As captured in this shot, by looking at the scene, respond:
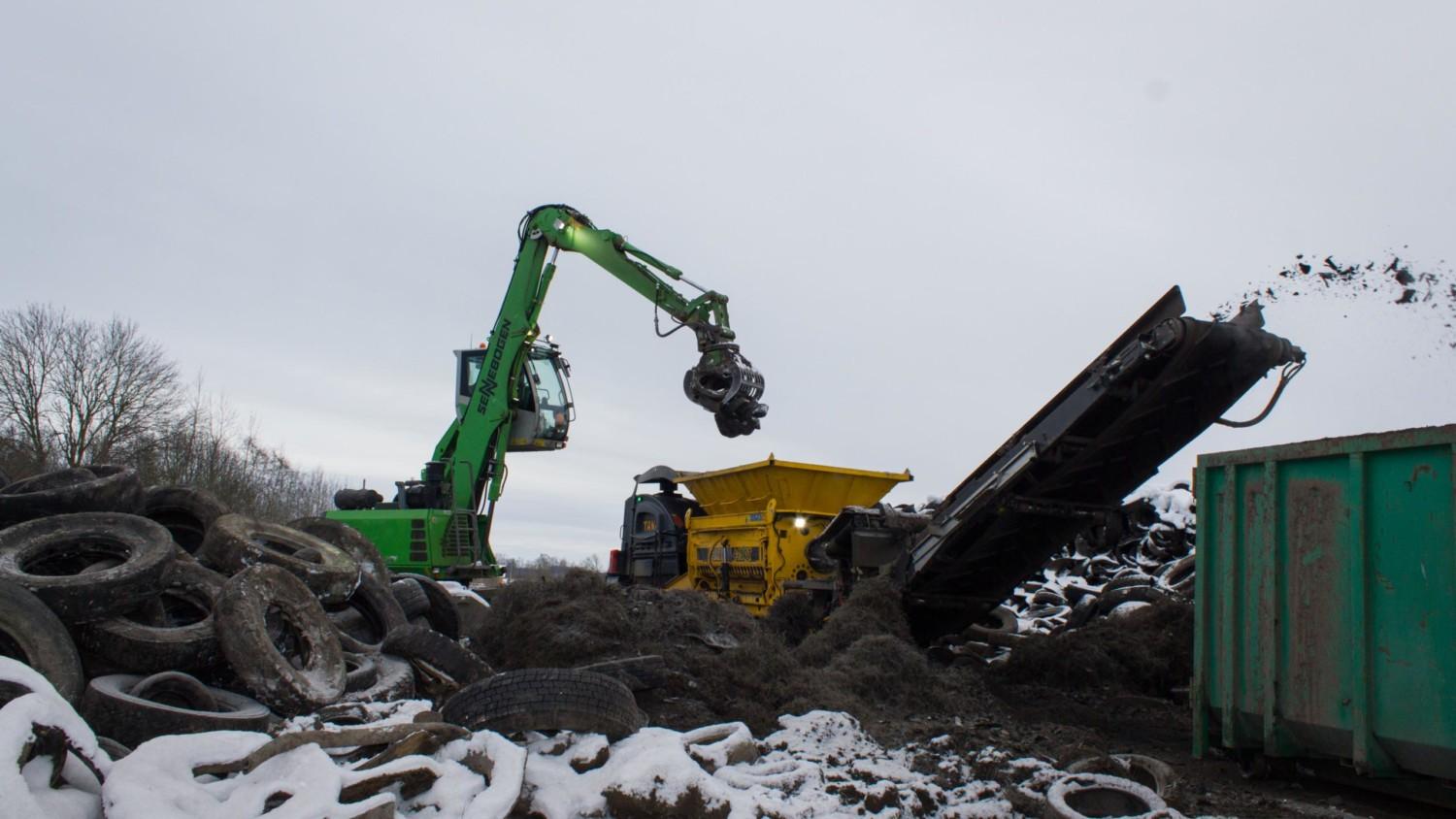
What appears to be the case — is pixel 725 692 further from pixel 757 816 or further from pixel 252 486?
pixel 252 486

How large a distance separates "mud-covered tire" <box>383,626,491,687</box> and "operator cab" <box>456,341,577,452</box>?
6320 millimetres

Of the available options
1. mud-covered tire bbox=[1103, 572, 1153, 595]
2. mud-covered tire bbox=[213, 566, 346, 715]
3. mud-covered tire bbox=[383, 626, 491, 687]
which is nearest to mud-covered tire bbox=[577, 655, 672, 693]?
mud-covered tire bbox=[383, 626, 491, 687]

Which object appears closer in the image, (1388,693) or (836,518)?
(1388,693)

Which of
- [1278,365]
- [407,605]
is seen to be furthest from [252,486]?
[1278,365]

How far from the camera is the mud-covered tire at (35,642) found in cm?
470

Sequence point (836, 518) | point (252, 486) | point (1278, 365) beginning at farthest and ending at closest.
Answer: point (252, 486), point (836, 518), point (1278, 365)

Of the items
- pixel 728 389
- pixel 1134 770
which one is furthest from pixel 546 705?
pixel 728 389

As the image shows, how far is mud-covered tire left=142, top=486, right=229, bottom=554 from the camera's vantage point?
291 inches

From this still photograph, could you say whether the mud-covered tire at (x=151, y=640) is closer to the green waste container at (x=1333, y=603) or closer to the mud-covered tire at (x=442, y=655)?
the mud-covered tire at (x=442, y=655)

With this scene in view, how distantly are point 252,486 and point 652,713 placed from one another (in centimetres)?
3110

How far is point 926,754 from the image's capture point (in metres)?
5.18

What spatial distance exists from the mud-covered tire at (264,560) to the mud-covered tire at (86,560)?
0.62m

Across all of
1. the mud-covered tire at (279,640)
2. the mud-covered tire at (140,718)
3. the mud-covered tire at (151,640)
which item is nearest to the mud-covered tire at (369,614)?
the mud-covered tire at (279,640)

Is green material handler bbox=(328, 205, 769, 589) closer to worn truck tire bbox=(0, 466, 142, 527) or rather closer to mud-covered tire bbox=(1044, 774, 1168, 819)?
worn truck tire bbox=(0, 466, 142, 527)
